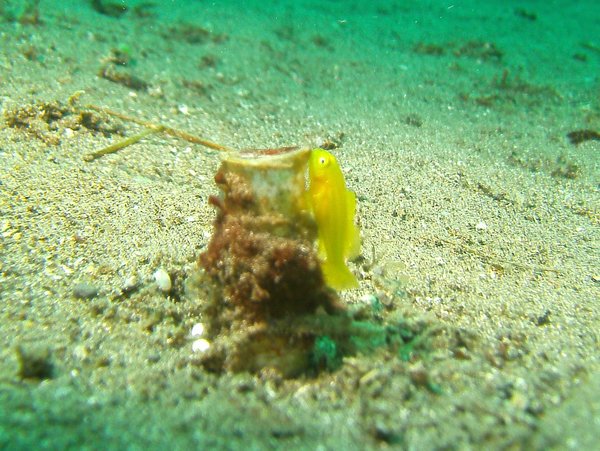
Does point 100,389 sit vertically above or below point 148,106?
below

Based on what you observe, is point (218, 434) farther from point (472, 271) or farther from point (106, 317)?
point (472, 271)

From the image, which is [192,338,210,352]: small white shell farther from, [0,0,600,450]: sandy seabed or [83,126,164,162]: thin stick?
[83,126,164,162]: thin stick

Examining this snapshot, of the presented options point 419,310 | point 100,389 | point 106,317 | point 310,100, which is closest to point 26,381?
point 100,389

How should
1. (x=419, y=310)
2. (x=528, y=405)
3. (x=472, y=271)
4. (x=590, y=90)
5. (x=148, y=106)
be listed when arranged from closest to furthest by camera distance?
(x=528, y=405)
(x=419, y=310)
(x=472, y=271)
(x=148, y=106)
(x=590, y=90)

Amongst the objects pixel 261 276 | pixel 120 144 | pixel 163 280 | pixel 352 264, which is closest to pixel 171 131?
pixel 120 144

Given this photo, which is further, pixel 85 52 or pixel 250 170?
pixel 85 52

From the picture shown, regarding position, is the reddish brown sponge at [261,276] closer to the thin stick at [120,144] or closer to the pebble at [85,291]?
the pebble at [85,291]

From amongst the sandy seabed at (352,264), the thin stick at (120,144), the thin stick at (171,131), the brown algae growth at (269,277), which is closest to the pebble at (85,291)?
the sandy seabed at (352,264)
